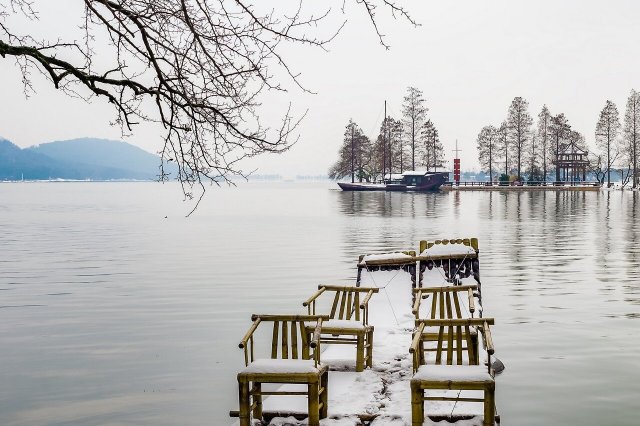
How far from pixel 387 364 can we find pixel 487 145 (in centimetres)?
11095

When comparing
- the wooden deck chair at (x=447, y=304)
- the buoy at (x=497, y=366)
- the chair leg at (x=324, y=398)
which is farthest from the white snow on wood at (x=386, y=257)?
the chair leg at (x=324, y=398)

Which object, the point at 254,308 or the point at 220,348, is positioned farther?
the point at 254,308

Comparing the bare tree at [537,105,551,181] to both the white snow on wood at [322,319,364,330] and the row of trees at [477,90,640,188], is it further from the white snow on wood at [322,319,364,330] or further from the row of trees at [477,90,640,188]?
the white snow on wood at [322,319,364,330]

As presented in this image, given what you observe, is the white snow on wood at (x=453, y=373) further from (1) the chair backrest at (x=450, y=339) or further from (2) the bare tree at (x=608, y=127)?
(2) the bare tree at (x=608, y=127)

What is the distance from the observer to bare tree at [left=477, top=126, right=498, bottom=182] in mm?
114938

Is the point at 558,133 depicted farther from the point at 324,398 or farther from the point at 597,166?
the point at 324,398

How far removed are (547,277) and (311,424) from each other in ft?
52.7

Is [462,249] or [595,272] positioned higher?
[462,249]

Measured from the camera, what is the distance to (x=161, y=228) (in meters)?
45.2

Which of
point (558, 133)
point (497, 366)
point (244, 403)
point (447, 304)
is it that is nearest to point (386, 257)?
point (447, 304)

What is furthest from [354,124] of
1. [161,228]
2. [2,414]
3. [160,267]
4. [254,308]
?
[2,414]

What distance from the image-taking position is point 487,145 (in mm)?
115688

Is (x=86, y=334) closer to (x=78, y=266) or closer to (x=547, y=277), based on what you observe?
(x=78, y=266)

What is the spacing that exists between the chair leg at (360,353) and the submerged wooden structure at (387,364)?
12mm
